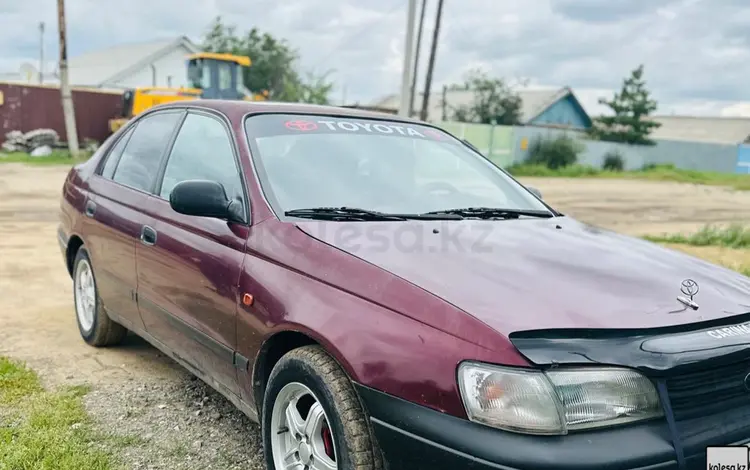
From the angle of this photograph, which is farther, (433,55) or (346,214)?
(433,55)

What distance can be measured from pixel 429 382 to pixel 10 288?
5.19 meters

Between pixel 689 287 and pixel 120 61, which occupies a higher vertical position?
pixel 120 61

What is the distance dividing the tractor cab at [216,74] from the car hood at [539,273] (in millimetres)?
20593

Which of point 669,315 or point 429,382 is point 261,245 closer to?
point 429,382

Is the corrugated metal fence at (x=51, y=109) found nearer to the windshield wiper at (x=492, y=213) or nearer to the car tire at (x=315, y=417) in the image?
the windshield wiper at (x=492, y=213)

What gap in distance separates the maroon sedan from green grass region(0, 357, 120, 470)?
527 mm

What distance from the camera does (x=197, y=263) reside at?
3109mm

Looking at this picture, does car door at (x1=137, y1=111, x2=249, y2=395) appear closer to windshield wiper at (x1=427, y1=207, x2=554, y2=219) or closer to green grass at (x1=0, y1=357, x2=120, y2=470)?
green grass at (x1=0, y1=357, x2=120, y2=470)

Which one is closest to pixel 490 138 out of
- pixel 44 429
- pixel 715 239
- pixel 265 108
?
pixel 715 239

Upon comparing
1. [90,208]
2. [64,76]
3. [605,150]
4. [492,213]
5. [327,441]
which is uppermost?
[64,76]

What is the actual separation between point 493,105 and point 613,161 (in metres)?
7.07

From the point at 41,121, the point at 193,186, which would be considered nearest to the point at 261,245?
the point at 193,186

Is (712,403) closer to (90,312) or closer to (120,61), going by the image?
(90,312)

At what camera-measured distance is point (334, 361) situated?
7.70ft
